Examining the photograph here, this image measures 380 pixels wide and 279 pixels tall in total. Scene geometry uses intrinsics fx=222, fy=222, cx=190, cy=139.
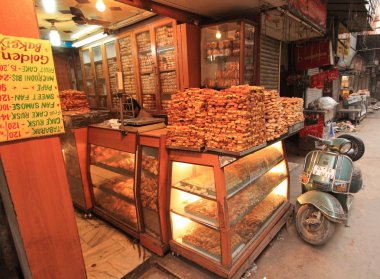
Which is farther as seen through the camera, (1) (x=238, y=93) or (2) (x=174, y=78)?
(2) (x=174, y=78)

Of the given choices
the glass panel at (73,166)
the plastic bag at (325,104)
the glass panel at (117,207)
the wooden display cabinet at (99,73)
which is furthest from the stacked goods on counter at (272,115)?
the plastic bag at (325,104)

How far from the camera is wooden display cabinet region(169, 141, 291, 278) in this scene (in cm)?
241

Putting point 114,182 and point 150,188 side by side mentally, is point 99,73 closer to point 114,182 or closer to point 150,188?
point 114,182

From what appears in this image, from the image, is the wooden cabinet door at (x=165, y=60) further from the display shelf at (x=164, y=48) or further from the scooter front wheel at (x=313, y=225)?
the scooter front wheel at (x=313, y=225)

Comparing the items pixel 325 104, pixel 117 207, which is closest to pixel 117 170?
pixel 117 207

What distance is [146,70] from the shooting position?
4.41m

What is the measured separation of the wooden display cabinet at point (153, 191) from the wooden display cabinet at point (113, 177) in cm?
22

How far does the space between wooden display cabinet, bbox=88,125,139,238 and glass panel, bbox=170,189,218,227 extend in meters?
0.71

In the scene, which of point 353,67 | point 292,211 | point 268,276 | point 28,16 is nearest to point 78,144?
point 28,16

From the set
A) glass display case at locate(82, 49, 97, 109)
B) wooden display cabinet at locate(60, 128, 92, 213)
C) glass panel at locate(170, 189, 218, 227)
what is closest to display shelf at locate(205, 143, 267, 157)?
glass panel at locate(170, 189, 218, 227)

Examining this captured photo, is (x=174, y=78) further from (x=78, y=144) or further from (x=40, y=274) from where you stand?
(x=40, y=274)

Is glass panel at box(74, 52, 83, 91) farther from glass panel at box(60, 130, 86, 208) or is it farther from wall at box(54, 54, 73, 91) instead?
glass panel at box(60, 130, 86, 208)

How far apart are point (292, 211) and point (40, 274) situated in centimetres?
363

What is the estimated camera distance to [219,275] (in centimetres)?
249
